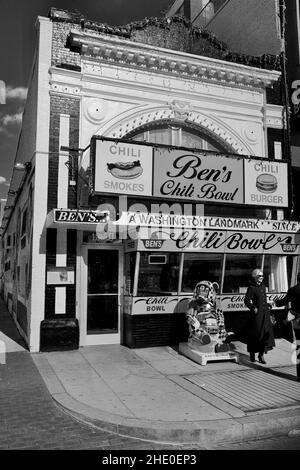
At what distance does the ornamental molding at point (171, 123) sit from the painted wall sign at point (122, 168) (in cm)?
98

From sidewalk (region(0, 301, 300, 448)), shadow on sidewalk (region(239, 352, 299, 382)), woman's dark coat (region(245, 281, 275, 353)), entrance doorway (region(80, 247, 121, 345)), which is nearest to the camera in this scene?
sidewalk (region(0, 301, 300, 448))

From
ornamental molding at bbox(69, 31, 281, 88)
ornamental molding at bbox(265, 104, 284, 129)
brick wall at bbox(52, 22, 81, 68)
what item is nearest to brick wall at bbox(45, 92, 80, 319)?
brick wall at bbox(52, 22, 81, 68)

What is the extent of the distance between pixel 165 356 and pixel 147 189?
3750 millimetres

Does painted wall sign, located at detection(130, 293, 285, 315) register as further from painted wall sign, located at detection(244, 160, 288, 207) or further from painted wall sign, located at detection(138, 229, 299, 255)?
painted wall sign, located at detection(244, 160, 288, 207)

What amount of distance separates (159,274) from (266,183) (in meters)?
3.72

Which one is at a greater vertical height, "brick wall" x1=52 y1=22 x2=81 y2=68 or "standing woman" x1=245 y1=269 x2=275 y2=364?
"brick wall" x1=52 y1=22 x2=81 y2=68

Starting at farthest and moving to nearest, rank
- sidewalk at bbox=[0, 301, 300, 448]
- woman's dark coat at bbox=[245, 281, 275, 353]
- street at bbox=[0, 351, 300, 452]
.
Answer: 1. woman's dark coat at bbox=[245, 281, 275, 353]
2. sidewalk at bbox=[0, 301, 300, 448]
3. street at bbox=[0, 351, 300, 452]

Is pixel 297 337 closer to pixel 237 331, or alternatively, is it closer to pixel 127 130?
pixel 237 331

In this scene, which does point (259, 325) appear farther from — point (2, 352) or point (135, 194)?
point (2, 352)

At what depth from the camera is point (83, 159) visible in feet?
33.7

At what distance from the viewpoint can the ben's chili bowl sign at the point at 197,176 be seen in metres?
10.3

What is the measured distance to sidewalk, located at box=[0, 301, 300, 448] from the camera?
523 centimetres

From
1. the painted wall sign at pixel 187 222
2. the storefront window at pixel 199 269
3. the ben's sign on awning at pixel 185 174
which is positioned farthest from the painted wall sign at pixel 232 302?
the ben's sign on awning at pixel 185 174

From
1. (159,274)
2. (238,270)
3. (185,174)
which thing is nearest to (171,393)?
(159,274)
